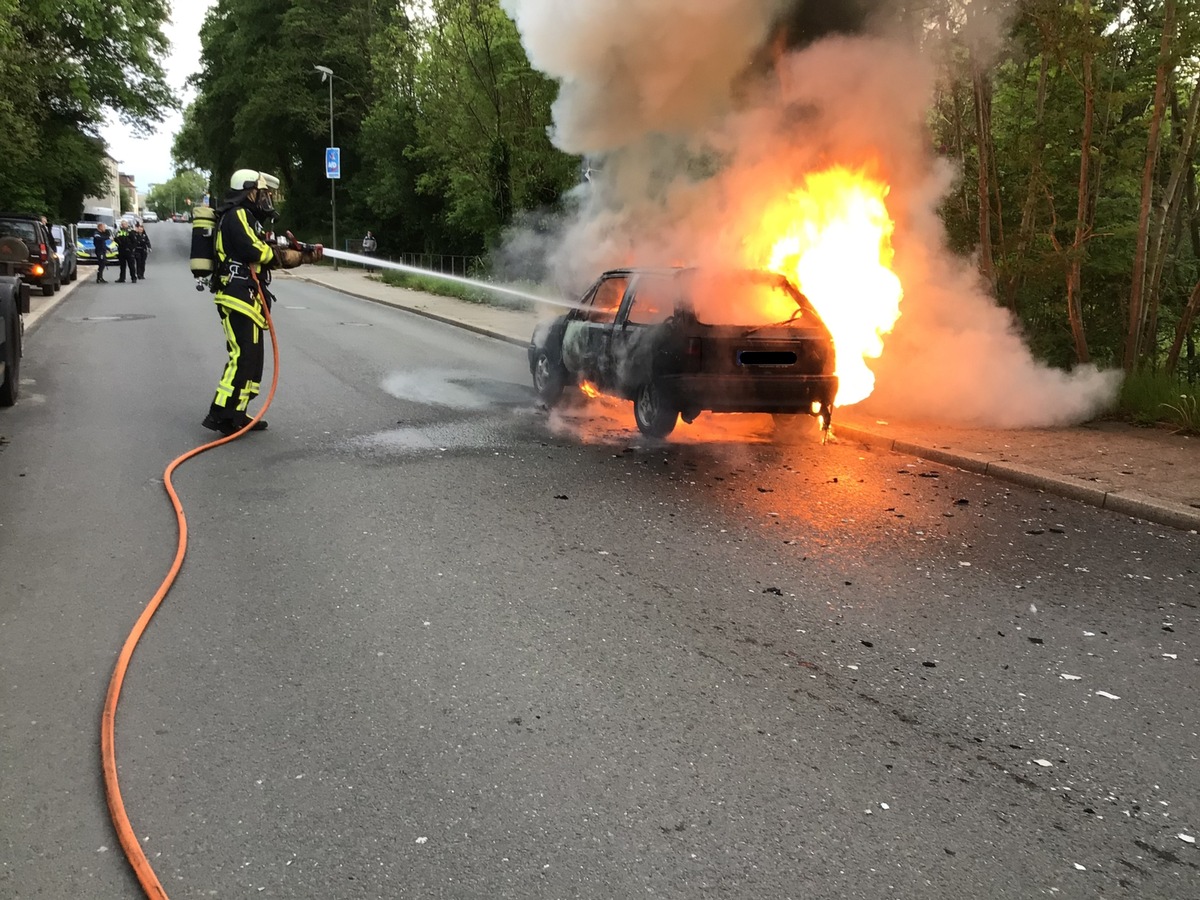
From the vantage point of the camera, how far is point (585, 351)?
8555mm

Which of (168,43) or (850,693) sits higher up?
(168,43)

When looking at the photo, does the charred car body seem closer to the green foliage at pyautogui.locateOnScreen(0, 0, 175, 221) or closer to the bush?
the bush

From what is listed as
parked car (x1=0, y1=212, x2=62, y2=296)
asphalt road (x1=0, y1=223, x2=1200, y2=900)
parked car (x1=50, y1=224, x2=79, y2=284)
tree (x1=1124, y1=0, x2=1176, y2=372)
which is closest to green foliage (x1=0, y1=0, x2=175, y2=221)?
parked car (x1=50, y1=224, x2=79, y2=284)

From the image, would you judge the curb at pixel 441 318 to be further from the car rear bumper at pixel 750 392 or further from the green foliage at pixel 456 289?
the car rear bumper at pixel 750 392

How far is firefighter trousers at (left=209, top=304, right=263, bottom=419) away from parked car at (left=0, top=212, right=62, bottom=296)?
14.8 metres

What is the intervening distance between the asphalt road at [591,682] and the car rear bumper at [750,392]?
59cm

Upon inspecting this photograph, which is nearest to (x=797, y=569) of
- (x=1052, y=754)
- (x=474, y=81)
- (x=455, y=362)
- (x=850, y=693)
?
(x=850, y=693)

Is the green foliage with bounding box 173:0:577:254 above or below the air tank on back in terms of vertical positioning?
above

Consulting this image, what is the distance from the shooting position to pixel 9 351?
875cm

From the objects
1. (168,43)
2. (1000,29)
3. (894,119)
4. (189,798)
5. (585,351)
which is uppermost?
(168,43)

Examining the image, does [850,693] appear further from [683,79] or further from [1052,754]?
[683,79]

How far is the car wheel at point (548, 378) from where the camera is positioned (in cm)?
923

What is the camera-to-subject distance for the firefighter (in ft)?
25.3

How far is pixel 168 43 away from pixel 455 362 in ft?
116
